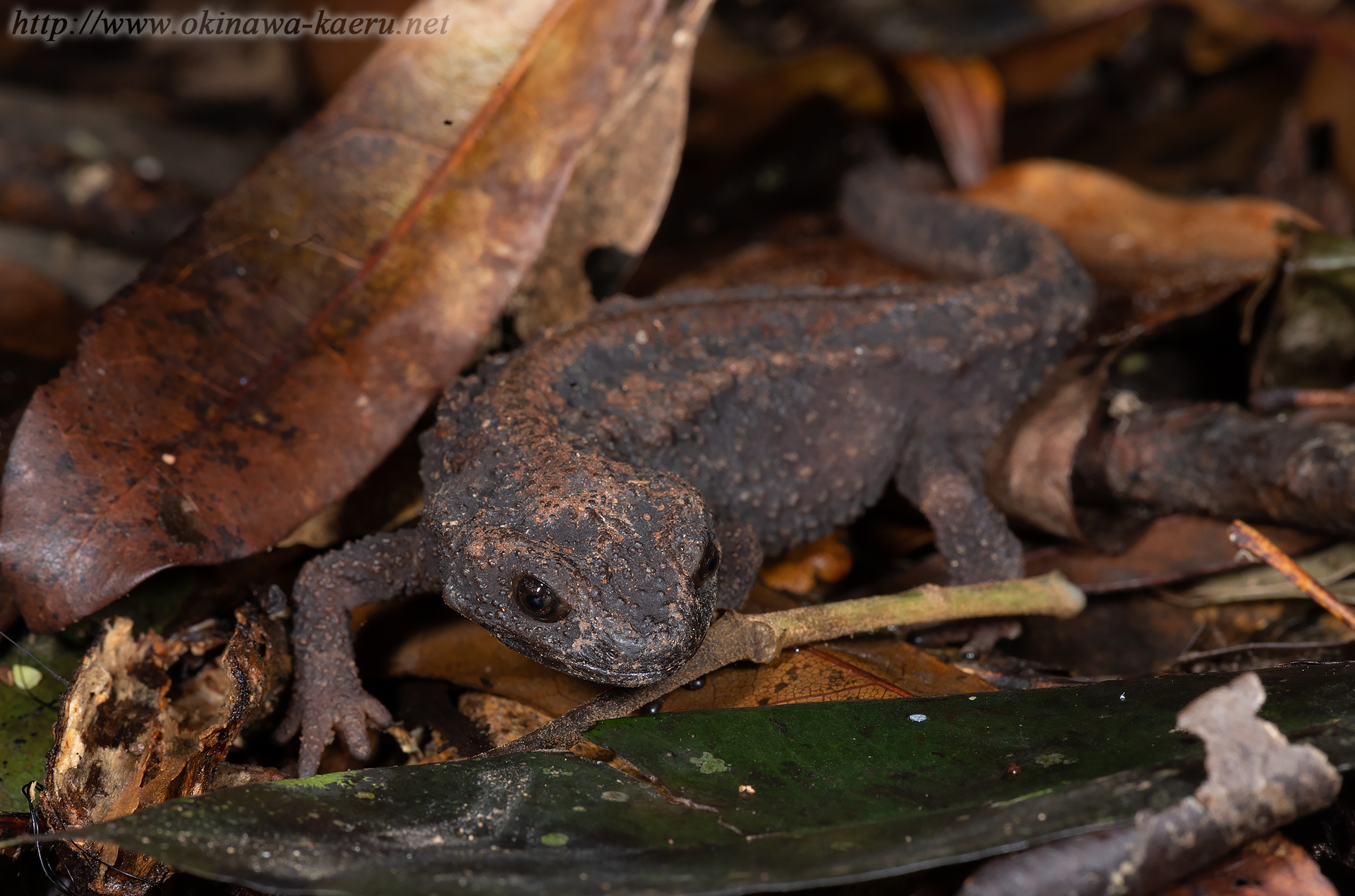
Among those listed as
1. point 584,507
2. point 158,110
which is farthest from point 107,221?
point 584,507

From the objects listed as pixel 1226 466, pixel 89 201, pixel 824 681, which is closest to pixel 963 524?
pixel 1226 466

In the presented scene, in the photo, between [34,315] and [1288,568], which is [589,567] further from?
[34,315]

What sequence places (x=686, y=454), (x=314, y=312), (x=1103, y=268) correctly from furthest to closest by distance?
(x=1103, y=268) → (x=686, y=454) → (x=314, y=312)

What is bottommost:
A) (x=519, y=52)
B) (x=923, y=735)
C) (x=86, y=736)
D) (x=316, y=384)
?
(x=86, y=736)

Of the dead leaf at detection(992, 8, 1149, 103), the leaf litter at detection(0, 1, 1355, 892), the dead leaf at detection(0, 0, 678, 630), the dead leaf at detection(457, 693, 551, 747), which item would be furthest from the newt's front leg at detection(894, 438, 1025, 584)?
the dead leaf at detection(992, 8, 1149, 103)

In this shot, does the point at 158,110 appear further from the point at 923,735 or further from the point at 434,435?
the point at 923,735

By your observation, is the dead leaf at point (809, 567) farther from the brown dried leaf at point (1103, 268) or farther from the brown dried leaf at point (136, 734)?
the brown dried leaf at point (136, 734)

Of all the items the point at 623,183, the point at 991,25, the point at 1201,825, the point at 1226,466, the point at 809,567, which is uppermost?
the point at 991,25

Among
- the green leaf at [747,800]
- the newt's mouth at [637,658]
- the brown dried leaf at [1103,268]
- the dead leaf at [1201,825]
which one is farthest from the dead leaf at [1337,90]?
the newt's mouth at [637,658]
